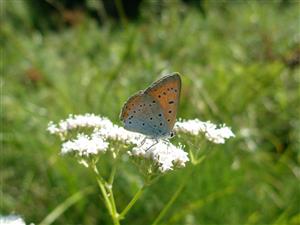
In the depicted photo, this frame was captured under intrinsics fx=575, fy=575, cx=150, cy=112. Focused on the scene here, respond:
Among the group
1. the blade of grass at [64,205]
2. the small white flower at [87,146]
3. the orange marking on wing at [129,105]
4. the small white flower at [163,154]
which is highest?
the blade of grass at [64,205]

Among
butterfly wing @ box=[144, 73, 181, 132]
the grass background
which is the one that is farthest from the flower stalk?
the grass background

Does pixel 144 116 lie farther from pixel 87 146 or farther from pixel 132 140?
pixel 87 146

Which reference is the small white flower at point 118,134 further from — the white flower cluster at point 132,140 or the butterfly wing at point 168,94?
the butterfly wing at point 168,94

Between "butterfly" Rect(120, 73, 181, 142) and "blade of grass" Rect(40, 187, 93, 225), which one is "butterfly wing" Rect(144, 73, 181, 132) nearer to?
"butterfly" Rect(120, 73, 181, 142)

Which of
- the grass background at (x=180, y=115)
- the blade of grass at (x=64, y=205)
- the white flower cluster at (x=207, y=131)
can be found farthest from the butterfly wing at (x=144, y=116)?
the blade of grass at (x=64, y=205)

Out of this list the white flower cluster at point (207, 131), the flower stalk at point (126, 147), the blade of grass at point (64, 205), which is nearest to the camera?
the flower stalk at point (126, 147)

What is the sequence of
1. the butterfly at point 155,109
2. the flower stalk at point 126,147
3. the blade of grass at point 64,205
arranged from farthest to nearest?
the blade of grass at point 64,205 → the butterfly at point 155,109 → the flower stalk at point 126,147
